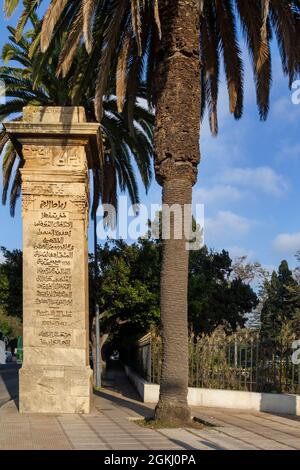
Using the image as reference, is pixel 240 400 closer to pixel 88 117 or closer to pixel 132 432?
pixel 132 432

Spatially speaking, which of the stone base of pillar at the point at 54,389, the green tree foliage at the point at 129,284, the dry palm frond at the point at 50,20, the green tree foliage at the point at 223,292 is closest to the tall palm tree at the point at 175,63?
the dry palm frond at the point at 50,20

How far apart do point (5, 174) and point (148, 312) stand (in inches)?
324

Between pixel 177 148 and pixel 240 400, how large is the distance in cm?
650

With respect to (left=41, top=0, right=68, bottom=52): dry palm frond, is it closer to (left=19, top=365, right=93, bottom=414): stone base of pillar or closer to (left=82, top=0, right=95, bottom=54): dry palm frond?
(left=82, top=0, right=95, bottom=54): dry palm frond

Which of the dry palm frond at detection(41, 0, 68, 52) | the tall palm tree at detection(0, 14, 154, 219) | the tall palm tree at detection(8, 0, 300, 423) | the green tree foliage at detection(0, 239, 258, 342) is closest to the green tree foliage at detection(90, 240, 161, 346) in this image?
the green tree foliage at detection(0, 239, 258, 342)

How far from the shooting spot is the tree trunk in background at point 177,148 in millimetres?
10945

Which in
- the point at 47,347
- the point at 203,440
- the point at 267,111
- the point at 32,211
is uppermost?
the point at 267,111

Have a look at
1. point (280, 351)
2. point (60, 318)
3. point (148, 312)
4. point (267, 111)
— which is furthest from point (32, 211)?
point (148, 312)

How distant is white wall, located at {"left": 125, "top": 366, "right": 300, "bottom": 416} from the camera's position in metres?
13.6

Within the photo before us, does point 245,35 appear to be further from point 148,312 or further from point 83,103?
point 148,312

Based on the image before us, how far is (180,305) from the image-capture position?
432 inches

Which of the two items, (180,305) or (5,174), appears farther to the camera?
(5,174)

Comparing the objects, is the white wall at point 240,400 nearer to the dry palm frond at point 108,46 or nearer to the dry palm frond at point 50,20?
the dry palm frond at point 108,46

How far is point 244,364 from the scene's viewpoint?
15.0 meters
